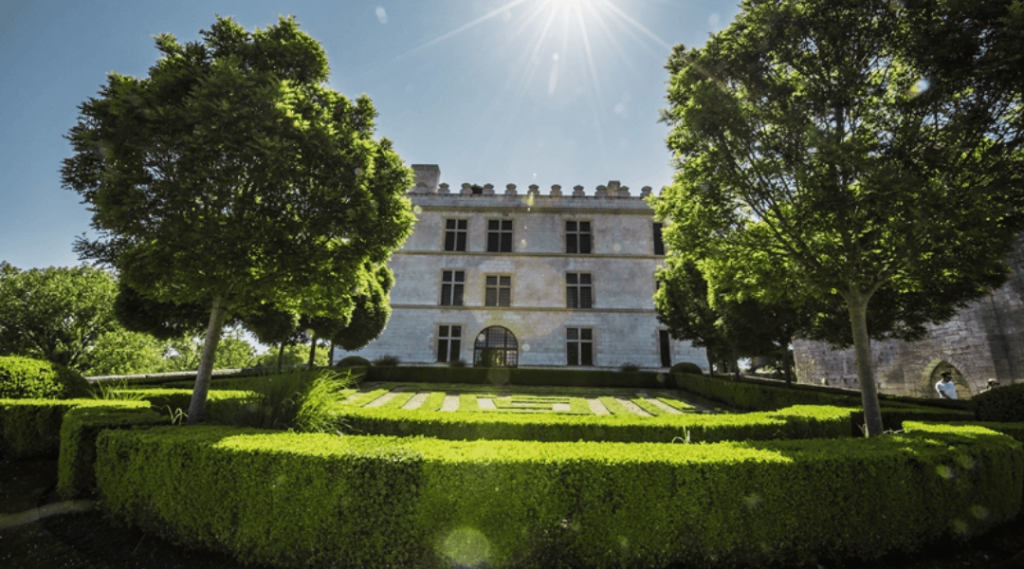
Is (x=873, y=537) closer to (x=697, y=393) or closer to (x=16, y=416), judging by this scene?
(x=16, y=416)

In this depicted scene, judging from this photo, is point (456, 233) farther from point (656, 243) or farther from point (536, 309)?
point (656, 243)

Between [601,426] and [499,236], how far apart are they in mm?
21757

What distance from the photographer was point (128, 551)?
407 cm

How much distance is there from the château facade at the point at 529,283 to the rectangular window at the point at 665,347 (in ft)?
0.21

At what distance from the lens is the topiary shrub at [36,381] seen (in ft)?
22.8

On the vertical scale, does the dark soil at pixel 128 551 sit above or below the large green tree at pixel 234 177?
below

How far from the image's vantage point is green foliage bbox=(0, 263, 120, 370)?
23.0 meters

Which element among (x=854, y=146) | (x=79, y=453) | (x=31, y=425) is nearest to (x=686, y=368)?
(x=854, y=146)

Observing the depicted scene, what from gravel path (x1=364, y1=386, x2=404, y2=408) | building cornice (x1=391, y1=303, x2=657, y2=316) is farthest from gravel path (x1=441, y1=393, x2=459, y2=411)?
building cornice (x1=391, y1=303, x2=657, y2=316)

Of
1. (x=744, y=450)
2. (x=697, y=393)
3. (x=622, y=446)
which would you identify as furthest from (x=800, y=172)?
(x=697, y=393)

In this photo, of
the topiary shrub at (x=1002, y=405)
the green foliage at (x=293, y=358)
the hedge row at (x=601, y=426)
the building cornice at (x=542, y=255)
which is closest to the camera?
the hedge row at (x=601, y=426)

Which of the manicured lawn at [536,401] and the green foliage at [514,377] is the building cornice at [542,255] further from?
the manicured lawn at [536,401]

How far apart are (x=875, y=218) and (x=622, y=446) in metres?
6.57

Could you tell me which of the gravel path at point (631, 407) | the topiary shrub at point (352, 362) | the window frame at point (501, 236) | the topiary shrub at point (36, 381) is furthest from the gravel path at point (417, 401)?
the window frame at point (501, 236)
